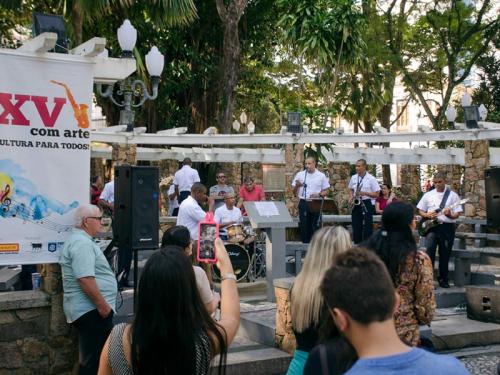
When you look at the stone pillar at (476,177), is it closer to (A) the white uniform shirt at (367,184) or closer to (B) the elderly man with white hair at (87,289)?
(A) the white uniform shirt at (367,184)

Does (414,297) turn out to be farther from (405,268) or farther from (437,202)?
(437,202)

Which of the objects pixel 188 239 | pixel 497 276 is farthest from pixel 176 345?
pixel 497 276

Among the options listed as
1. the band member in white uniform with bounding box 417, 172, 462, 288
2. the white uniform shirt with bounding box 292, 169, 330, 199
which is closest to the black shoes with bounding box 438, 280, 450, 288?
the band member in white uniform with bounding box 417, 172, 462, 288

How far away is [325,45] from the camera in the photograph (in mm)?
19891

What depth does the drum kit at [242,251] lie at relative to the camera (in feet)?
36.1

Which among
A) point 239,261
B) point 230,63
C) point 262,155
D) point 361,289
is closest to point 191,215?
point 239,261

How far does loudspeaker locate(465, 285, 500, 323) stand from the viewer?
26.7 feet

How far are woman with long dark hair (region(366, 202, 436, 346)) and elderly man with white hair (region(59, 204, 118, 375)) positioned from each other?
216 cm

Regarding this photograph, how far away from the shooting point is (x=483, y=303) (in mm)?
8266

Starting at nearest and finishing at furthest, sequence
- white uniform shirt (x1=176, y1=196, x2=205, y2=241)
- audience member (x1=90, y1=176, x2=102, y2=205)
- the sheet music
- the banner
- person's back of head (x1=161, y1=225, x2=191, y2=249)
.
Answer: person's back of head (x1=161, y1=225, x2=191, y2=249) < the banner < white uniform shirt (x1=176, y1=196, x2=205, y2=241) < the sheet music < audience member (x1=90, y1=176, x2=102, y2=205)

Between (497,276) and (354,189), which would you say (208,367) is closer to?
(497,276)

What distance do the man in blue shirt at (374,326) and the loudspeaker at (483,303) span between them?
21.8ft

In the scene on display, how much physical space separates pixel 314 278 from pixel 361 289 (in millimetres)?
1378

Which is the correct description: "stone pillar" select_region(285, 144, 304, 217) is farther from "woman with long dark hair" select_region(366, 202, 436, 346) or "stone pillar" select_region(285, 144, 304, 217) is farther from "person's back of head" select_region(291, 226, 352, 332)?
"person's back of head" select_region(291, 226, 352, 332)
